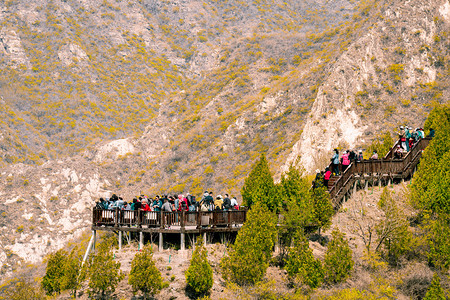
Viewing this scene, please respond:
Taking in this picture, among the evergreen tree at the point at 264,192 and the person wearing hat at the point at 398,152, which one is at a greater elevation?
the person wearing hat at the point at 398,152

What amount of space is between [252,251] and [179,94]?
62.3 meters

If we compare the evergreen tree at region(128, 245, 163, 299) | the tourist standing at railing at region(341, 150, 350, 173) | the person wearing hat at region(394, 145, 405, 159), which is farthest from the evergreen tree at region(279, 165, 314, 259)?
the person wearing hat at region(394, 145, 405, 159)

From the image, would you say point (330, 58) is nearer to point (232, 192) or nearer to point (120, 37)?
point (232, 192)

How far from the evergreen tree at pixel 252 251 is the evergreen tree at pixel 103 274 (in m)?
4.37

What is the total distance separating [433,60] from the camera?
52.6m

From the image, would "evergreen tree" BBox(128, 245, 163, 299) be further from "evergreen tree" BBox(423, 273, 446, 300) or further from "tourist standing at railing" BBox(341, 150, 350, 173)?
"tourist standing at railing" BBox(341, 150, 350, 173)

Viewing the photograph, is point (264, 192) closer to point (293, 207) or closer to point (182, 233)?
point (293, 207)

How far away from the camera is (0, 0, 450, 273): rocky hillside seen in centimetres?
5138

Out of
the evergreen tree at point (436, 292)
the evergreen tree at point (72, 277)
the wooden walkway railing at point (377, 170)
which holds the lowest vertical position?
the evergreen tree at point (436, 292)

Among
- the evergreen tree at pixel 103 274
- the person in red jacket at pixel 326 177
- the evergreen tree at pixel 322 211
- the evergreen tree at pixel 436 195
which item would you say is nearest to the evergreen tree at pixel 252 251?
the evergreen tree at pixel 322 211

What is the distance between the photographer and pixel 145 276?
19.9m

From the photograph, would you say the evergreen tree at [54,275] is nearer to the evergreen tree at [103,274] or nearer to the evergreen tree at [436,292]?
the evergreen tree at [103,274]

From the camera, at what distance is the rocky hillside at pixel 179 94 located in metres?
51.4

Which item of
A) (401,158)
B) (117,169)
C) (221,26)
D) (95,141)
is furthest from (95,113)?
(401,158)
